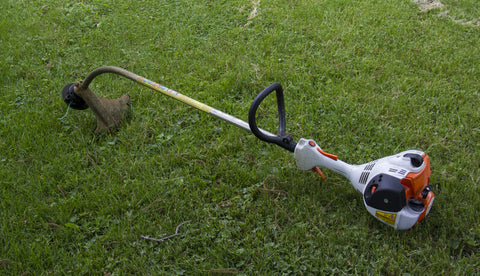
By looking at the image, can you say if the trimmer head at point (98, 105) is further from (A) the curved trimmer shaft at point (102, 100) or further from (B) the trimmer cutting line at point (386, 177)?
(B) the trimmer cutting line at point (386, 177)

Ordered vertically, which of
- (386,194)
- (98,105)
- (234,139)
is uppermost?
(98,105)

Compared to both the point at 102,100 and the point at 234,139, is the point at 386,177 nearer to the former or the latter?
the point at 234,139

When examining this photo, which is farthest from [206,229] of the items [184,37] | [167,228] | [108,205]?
[184,37]

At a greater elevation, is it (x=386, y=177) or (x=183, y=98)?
(x=183, y=98)

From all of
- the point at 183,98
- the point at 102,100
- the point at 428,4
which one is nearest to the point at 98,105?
the point at 102,100

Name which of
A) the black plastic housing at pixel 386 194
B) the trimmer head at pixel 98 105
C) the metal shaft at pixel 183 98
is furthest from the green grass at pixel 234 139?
the metal shaft at pixel 183 98

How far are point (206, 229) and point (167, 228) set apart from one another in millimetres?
266

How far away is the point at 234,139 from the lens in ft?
11.0

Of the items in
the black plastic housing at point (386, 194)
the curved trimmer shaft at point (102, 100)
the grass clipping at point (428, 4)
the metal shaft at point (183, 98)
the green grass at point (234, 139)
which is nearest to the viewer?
the black plastic housing at point (386, 194)

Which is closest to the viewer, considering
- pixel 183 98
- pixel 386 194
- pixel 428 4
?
pixel 386 194

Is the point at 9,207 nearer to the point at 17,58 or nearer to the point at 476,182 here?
the point at 17,58

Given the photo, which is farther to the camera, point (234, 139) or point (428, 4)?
point (428, 4)

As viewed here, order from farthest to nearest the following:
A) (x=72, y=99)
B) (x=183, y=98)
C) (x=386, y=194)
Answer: (x=72, y=99) → (x=183, y=98) → (x=386, y=194)

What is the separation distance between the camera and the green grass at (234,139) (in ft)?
8.04
